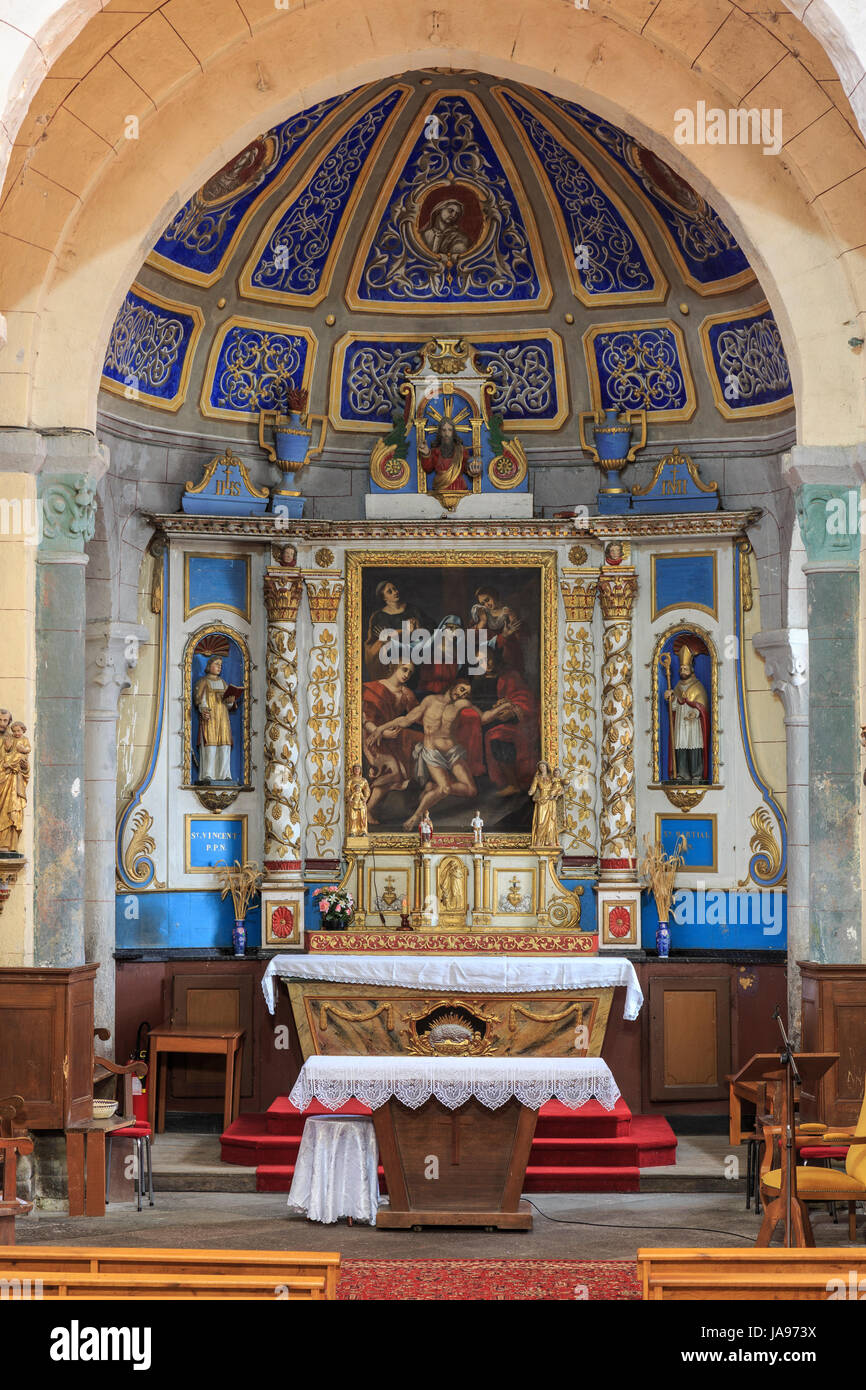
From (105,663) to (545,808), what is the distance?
12.2ft

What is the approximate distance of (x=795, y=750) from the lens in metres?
13.1

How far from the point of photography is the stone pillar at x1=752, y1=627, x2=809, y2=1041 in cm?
1290

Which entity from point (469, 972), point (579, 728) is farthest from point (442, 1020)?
point (579, 728)

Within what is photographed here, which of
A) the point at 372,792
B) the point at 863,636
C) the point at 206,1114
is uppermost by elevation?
the point at 863,636

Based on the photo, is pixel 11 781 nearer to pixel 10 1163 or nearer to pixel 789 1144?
pixel 10 1163

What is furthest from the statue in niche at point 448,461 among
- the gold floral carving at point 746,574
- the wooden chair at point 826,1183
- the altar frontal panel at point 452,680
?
the wooden chair at point 826,1183

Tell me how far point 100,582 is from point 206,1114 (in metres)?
4.28

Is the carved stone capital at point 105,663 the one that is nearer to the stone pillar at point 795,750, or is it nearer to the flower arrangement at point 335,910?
the flower arrangement at point 335,910

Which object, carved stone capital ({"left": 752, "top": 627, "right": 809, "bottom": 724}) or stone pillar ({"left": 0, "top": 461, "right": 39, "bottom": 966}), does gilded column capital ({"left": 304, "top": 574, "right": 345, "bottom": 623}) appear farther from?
stone pillar ({"left": 0, "top": 461, "right": 39, "bottom": 966})

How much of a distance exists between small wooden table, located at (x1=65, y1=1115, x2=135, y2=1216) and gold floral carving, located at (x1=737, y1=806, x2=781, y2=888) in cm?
585

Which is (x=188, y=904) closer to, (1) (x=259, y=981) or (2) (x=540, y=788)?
(1) (x=259, y=981)

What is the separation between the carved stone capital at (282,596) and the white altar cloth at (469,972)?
2.90 metres

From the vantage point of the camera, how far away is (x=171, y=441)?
44.9ft
